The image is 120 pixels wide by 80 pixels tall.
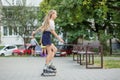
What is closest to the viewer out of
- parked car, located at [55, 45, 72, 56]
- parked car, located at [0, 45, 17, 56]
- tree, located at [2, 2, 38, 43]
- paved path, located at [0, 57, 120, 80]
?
paved path, located at [0, 57, 120, 80]

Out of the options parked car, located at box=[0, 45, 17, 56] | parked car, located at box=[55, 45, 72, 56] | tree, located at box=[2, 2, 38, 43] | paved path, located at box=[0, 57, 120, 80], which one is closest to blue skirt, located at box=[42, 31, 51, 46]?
paved path, located at box=[0, 57, 120, 80]

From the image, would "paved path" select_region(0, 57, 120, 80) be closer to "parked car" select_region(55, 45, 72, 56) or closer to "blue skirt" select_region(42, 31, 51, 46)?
"blue skirt" select_region(42, 31, 51, 46)

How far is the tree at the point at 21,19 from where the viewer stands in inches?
2357

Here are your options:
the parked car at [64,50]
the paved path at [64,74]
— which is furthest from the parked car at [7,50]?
the paved path at [64,74]

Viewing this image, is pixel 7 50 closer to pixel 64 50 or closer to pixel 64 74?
pixel 64 50

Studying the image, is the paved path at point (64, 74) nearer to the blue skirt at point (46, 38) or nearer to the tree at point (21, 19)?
the blue skirt at point (46, 38)

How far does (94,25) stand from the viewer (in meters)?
54.1

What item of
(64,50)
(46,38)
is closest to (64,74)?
(46,38)

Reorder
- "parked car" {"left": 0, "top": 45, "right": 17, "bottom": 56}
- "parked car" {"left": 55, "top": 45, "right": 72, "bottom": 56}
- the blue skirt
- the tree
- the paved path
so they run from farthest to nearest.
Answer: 1. the tree
2. "parked car" {"left": 0, "top": 45, "right": 17, "bottom": 56}
3. "parked car" {"left": 55, "top": 45, "right": 72, "bottom": 56}
4. the blue skirt
5. the paved path

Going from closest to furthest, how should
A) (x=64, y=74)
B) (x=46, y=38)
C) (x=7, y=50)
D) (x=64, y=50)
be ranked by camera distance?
1. (x=46, y=38)
2. (x=64, y=74)
3. (x=64, y=50)
4. (x=7, y=50)

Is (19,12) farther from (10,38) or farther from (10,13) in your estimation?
(10,38)

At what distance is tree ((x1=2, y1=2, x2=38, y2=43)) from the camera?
59.9 m

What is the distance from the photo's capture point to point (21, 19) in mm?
60000

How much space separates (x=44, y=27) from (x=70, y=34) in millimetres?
38500
